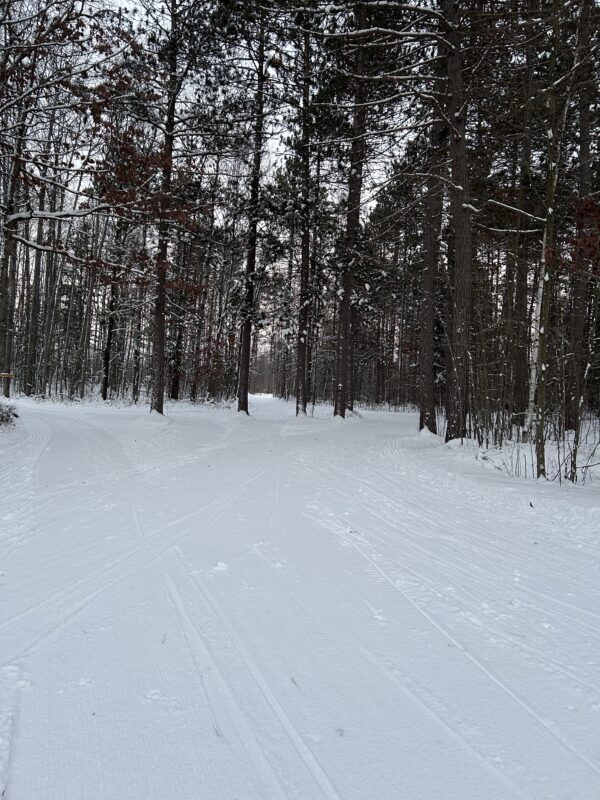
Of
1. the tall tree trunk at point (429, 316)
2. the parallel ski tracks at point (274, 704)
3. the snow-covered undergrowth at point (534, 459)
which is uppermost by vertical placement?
the tall tree trunk at point (429, 316)

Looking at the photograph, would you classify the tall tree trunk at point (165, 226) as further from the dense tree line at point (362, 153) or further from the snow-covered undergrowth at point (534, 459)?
the snow-covered undergrowth at point (534, 459)

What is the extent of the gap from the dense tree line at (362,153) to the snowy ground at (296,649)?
416 cm

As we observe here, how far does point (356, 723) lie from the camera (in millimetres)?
1872

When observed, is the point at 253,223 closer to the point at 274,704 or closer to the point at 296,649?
the point at 296,649

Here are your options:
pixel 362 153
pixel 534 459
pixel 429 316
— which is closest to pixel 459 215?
pixel 429 316

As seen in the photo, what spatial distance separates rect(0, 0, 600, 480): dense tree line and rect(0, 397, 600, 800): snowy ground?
4160 millimetres

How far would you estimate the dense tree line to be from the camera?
7.60 metres

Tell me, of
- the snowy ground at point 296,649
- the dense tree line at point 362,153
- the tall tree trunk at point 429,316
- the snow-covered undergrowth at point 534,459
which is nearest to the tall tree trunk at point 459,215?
the dense tree line at point 362,153

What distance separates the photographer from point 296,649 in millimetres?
2389

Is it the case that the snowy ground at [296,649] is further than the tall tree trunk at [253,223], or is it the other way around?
the tall tree trunk at [253,223]

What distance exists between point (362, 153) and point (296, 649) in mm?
14066

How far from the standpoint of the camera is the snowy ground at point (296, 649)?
1638 mm

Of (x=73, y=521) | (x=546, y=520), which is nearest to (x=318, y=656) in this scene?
(x=73, y=521)

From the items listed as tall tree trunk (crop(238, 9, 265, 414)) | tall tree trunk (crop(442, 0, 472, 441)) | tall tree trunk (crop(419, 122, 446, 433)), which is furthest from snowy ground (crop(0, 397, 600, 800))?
tall tree trunk (crop(238, 9, 265, 414))
